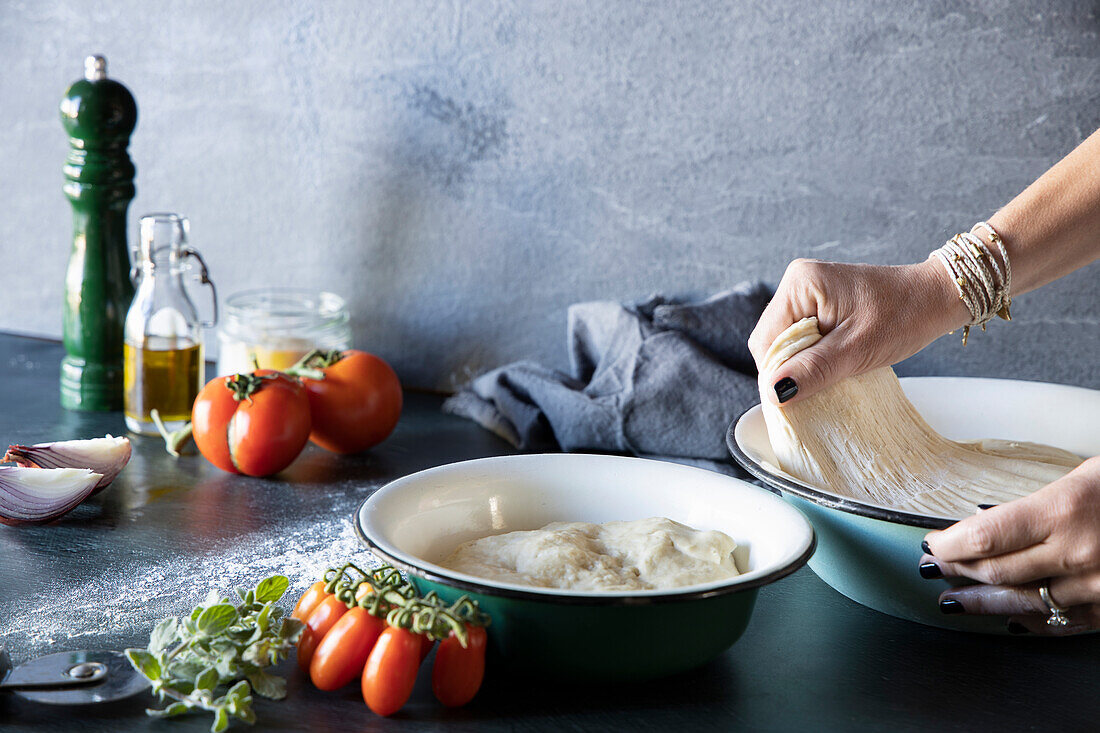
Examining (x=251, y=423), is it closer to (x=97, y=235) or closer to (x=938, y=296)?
(x=97, y=235)

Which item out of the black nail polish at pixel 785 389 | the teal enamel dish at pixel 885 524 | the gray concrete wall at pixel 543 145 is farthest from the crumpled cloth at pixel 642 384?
the black nail polish at pixel 785 389

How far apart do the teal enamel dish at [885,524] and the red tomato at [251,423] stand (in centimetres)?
55

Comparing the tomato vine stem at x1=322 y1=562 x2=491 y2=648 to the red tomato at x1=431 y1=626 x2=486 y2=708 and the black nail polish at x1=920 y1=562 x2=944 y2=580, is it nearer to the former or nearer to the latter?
the red tomato at x1=431 y1=626 x2=486 y2=708

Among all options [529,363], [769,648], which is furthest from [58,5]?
[769,648]

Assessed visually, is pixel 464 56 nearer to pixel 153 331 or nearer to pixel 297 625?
pixel 153 331

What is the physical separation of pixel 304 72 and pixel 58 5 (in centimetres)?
48

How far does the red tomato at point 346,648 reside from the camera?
709 mm

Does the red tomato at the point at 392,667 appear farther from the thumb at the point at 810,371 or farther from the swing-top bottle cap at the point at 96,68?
the swing-top bottle cap at the point at 96,68

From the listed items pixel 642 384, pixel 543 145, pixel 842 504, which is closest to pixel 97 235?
pixel 543 145

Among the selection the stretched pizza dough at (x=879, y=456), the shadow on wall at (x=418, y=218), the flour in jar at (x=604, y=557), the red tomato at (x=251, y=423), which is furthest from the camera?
the shadow on wall at (x=418, y=218)

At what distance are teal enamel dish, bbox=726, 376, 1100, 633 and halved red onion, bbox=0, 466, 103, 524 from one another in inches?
26.7

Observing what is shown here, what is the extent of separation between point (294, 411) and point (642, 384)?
436 mm

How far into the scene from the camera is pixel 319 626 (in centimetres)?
75

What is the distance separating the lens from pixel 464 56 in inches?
60.0
